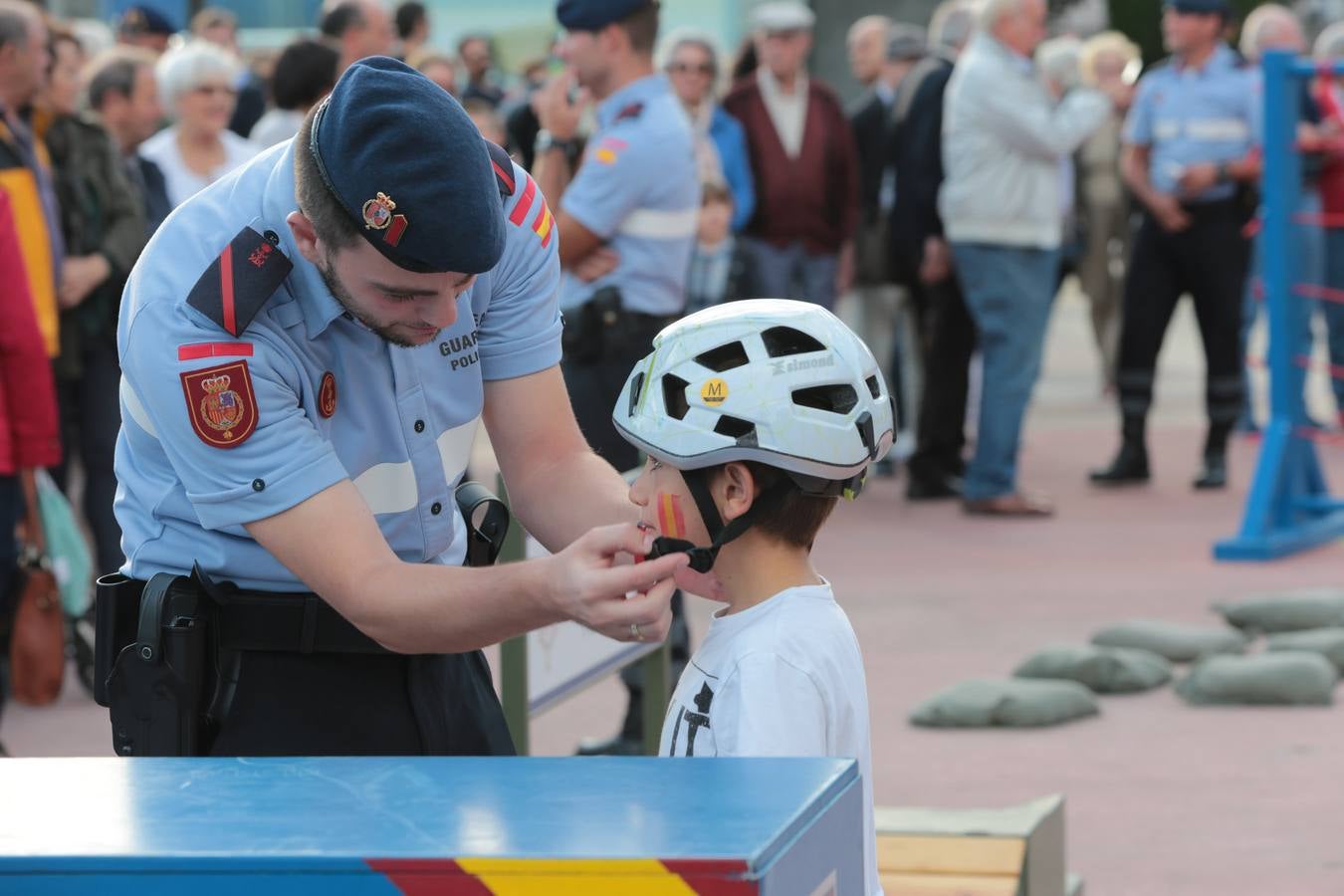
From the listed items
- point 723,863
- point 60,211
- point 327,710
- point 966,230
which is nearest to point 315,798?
point 723,863

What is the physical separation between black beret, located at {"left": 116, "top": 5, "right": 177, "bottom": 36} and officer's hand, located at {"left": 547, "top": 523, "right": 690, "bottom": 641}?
9585 millimetres

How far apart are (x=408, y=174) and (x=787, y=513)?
69 cm

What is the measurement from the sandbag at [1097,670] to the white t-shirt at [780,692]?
13.7ft

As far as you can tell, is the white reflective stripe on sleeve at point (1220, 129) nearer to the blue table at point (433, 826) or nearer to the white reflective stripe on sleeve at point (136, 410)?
the white reflective stripe on sleeve at point (136, 410)

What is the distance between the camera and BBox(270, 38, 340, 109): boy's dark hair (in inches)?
306

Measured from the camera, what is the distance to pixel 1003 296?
9.50 meters

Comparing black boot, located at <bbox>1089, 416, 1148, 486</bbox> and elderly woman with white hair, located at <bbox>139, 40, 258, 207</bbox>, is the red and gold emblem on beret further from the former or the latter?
black boot, located at <bbox>1089, 416, 1148, 486</bbox>

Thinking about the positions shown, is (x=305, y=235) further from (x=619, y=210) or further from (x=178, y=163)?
(x=178, y=163)

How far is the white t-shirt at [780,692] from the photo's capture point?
8.27 feet

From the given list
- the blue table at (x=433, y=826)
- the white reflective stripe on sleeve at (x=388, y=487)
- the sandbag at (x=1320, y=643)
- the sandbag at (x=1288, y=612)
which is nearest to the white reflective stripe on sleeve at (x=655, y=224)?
the sandbag at (x=1320, y=643)

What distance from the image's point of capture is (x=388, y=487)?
2.91m

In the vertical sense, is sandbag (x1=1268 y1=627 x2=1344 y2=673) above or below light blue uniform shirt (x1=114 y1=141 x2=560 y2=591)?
below

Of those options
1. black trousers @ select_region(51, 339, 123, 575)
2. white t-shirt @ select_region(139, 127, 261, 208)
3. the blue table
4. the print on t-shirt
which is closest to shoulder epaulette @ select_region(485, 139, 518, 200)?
the print on t-shirt

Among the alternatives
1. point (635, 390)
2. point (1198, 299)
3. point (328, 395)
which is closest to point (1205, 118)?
point (1198, 299)
